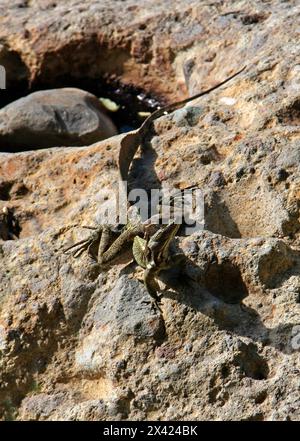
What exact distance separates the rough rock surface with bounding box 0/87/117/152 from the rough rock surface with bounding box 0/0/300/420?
71 centimetres

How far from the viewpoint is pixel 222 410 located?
12.2ft

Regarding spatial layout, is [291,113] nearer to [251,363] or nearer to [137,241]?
[137,241]

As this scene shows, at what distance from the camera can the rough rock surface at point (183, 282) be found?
151 inches

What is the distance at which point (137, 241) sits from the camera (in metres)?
4.51

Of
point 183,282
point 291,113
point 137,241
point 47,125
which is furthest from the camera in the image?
point 47,125

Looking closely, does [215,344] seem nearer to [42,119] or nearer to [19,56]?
[42,119]

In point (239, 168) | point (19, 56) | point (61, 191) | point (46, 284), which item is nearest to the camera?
point (46, 284)

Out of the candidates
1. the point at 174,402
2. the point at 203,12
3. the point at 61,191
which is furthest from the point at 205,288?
the point at 203,12

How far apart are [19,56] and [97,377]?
3.88 m

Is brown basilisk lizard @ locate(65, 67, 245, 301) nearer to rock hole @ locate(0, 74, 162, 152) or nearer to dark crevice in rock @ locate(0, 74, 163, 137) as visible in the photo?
rock hole @ locate(0, 74, 162, 152)

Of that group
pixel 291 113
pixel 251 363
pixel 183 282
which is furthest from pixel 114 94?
pixel 251 363

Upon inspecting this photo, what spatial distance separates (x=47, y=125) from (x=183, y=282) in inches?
94.3

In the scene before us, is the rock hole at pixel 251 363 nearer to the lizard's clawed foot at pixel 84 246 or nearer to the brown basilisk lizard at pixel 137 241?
the brown basilisk lizard at pixel 137 241

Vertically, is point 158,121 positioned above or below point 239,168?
above
